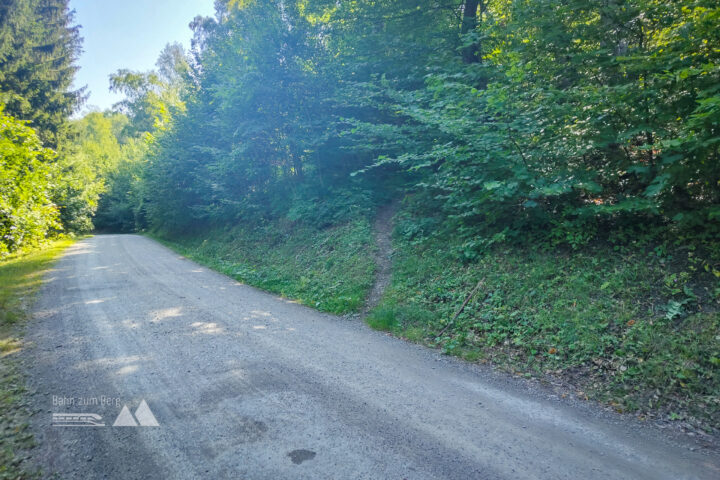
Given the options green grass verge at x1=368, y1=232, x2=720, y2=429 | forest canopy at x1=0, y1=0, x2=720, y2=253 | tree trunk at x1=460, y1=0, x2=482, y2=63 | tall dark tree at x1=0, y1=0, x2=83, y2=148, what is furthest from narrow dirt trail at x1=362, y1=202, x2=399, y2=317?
tall dark tree at x1=0, y1=0, x2=83, y2=148

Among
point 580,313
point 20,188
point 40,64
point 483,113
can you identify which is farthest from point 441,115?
point 40,64

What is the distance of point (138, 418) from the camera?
3471 millimetres

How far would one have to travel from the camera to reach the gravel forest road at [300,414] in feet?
9.50

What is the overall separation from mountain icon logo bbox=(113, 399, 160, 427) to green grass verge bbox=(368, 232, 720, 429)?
3.84 meters

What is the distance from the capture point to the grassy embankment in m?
3.92

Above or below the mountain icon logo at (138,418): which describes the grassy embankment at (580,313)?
above

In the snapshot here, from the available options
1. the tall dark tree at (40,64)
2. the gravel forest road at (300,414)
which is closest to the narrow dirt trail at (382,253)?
the gravel forest road at (300,414)

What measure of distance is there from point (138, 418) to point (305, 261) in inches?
292

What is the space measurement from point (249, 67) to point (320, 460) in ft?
42.7

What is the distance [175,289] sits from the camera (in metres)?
8.64

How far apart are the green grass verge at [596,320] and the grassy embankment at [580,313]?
0.5 inches

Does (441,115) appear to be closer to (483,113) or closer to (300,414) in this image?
(483,113)

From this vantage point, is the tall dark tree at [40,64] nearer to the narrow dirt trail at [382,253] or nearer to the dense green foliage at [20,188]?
the dense green foliage at [20,188]

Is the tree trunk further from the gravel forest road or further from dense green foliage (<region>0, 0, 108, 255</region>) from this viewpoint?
dense green foliage (<region>0, 0, 108, 255</region>)
